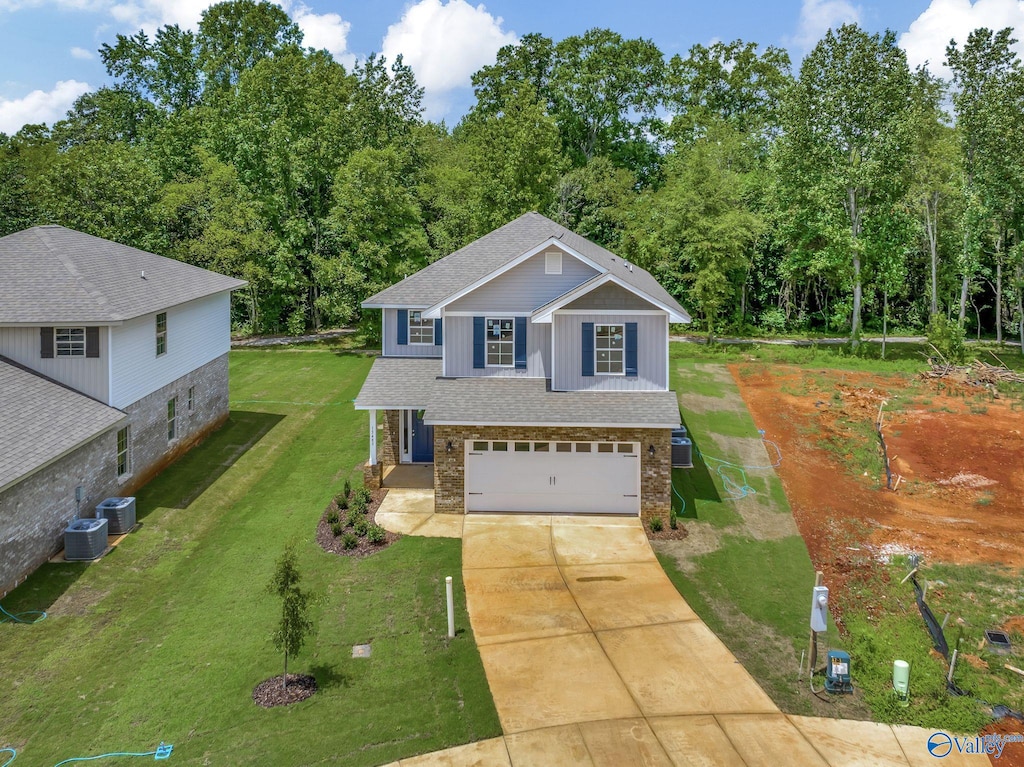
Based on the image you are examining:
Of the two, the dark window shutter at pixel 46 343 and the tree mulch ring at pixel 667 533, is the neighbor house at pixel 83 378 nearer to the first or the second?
the dark window shutter at pixel 46 343

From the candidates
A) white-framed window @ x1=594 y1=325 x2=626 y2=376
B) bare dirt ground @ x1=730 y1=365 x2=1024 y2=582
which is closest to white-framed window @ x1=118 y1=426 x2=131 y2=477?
white-framed window @ x1=594 y1=325 x2=626 y2=376

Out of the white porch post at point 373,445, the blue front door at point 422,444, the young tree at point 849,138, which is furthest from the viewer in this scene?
the young tree at point 849,138

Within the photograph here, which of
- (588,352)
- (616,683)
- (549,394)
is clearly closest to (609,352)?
(588,352)

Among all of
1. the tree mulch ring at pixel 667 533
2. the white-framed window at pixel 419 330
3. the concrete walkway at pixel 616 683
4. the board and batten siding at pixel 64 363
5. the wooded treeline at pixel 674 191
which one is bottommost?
the concrete walkway at pixel 616 683

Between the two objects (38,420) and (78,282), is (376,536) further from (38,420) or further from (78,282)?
(78,282)

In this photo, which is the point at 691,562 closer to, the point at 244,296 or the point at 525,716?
the point at 525,716

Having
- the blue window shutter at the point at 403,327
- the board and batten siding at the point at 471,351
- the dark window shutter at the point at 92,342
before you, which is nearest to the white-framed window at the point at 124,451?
the dark window shutter at the point at 92,342
